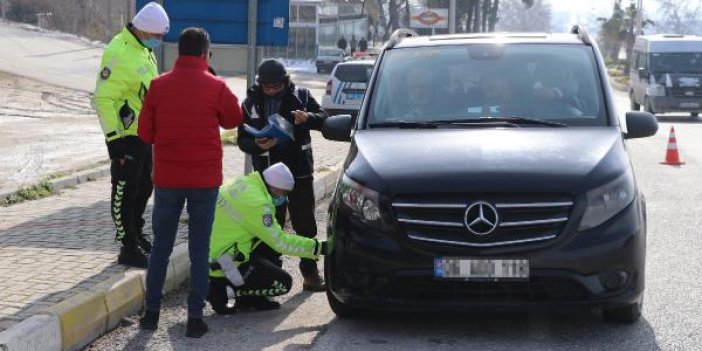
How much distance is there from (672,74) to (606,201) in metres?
25.2

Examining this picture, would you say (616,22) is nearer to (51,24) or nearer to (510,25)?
(51,24)

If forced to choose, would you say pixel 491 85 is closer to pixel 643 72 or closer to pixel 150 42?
pixel 150 42

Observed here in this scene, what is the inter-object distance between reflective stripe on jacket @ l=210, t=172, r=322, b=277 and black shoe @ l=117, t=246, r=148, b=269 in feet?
2.19

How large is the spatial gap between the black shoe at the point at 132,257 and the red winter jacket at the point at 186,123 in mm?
1221

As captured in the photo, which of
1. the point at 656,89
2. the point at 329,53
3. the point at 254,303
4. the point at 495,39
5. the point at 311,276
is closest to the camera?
the point at 254,303

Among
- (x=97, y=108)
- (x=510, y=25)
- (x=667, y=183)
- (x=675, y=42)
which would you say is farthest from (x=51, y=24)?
(x=510, y=25)

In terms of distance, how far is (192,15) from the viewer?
10.5m

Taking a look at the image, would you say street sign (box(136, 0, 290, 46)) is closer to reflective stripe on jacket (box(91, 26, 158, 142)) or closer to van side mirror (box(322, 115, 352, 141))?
reflective stripe on jacket (box(91, 26, 158, 142))

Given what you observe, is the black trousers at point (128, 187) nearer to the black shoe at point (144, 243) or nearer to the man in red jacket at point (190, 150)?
the black shoe at point (144, 243)

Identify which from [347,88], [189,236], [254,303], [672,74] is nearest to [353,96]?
[347,88]

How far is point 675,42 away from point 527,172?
2577cm

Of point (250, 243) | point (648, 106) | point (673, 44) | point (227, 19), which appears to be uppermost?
point (227, 19)

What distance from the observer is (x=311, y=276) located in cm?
770

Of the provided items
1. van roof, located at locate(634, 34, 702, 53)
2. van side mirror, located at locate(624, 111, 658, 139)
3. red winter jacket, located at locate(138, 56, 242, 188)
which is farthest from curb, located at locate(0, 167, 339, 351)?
van roof, located at locate(634, 34, 702, 53)
